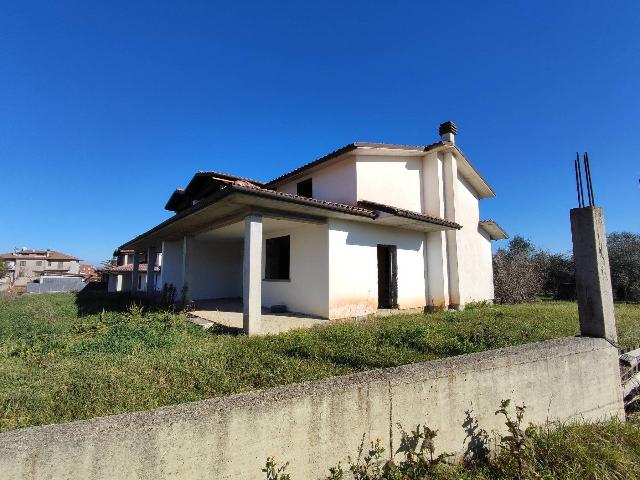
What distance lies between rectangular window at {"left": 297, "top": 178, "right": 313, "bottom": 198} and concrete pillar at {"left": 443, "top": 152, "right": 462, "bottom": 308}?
5.18 meters

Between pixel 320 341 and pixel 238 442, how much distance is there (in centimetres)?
406

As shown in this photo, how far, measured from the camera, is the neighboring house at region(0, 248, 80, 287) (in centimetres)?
6494

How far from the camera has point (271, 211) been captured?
25.9 feet

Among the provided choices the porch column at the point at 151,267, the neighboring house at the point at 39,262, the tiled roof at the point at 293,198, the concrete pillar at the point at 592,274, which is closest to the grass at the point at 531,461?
the concrete pillar at the point at 592,274

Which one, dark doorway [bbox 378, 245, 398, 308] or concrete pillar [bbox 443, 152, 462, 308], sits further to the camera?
concrete pillar [bbox 443, 152, 462, 308]

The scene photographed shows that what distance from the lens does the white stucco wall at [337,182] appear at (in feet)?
36.7

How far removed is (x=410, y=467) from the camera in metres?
2.66

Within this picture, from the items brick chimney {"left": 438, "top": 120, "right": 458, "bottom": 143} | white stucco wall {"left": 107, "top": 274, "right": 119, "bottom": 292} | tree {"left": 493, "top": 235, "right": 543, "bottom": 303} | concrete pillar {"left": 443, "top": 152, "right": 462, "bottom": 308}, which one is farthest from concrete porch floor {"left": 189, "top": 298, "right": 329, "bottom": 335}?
white stucco wall {"left": 107, "top": 274, "right": 119, "bottom": 292}

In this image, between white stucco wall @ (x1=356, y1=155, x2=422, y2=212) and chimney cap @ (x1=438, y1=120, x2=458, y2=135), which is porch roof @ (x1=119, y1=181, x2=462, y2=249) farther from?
chimney cap @ (x1=438, y1=120, x2=458, y2=135)

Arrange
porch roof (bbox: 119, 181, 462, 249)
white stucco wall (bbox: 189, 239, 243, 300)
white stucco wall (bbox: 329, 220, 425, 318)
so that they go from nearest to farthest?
1. porch roof (bbox: 119, 181, 462, 249)
2. white stucco wall (bbox: 329, 220, 425, 318)
3. white stucco wall (bbox: 189, 239, 243, 300)

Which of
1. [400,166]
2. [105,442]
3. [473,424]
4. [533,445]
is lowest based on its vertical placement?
[533,445]

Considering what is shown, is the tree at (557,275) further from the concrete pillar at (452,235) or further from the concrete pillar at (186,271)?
the concrete pillar at (186,271)

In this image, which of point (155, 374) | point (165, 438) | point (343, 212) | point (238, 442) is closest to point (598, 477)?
point (238, 442)

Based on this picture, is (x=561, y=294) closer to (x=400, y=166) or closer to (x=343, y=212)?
(x=400, y=166)
